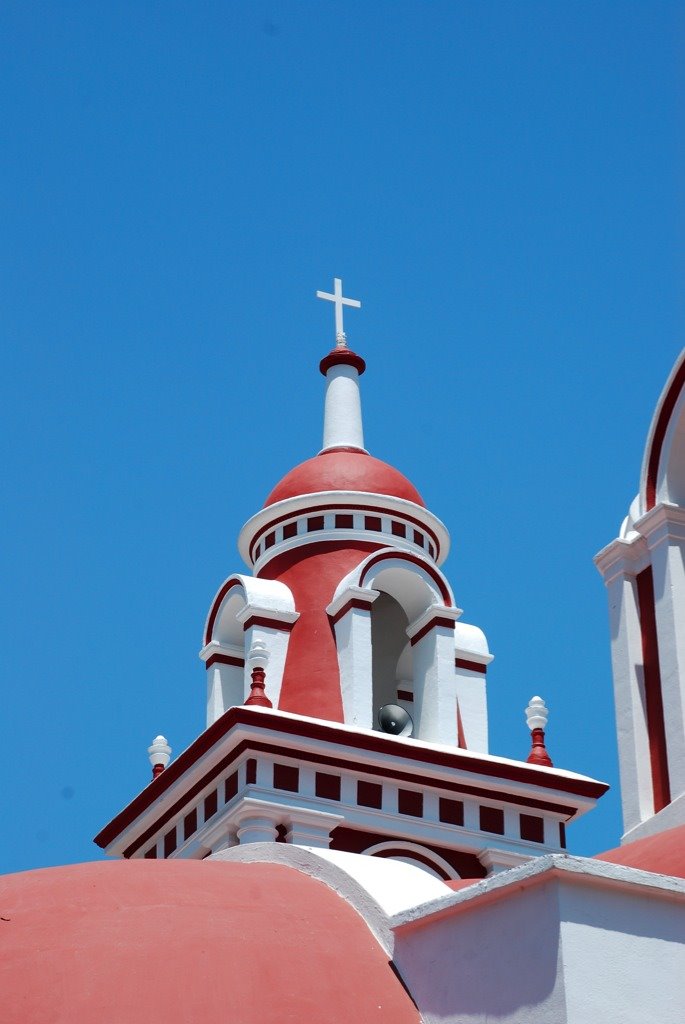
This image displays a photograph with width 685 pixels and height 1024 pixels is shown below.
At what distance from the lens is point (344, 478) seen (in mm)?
16984

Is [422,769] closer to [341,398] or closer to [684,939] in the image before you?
[341,398]

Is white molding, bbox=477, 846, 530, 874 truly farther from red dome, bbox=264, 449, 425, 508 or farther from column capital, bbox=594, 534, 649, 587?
red dome, bbox=264, 449, 425, 508

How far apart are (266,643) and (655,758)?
15.9ft

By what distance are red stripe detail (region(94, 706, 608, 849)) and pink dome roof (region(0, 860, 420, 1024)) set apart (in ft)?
18.6

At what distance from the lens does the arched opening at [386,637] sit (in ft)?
56.7

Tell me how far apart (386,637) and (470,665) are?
110 cm

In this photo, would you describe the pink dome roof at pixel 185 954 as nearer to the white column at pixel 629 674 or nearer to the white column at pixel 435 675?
the white column at pixel 629 674

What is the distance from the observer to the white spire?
58.9 feet

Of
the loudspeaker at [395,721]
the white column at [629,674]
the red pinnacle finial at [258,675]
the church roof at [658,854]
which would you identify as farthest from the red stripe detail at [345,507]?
the church roof at [658,854]

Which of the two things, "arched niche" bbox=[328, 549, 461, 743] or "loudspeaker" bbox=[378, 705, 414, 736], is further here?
"loudspeaker" bbox=[378, 705, 414, 736]

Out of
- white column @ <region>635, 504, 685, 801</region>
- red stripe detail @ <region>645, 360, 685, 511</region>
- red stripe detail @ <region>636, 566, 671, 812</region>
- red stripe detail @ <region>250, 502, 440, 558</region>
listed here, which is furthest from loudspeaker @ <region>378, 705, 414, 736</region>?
red stripe detail @ <region>645, 360, 685, 511</region>

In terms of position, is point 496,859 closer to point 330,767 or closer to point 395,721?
point 330,767

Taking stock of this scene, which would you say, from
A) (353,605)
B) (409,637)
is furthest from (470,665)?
(353,605)

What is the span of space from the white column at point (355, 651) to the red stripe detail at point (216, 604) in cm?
92
